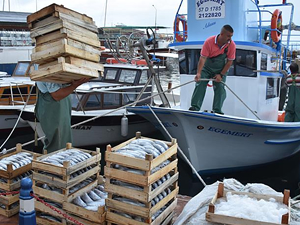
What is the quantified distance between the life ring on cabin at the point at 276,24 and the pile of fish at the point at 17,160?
6.45 meters

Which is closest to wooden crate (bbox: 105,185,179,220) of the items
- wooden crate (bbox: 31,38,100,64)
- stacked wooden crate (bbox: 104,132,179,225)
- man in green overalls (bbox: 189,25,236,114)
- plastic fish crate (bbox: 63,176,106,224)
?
stacked wooden crate (bbox: 104,132,179,225)

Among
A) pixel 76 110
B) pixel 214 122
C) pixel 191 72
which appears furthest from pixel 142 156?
pixel 76 110

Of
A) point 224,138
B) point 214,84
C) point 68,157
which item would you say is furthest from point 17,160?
point 224,138

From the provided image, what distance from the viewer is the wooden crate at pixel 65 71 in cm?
418

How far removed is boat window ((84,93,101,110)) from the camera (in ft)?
34.6

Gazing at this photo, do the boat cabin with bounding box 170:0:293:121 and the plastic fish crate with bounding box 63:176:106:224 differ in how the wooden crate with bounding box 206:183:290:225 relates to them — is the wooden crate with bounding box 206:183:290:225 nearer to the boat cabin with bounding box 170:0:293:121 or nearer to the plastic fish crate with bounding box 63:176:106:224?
the plastic fish crate with bounding box 63:176:106:224

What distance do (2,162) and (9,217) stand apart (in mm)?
761

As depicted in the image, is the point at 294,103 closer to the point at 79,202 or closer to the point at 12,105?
the point at 79,202

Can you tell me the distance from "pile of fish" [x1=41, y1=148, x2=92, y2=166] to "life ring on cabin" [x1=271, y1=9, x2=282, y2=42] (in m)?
6.08

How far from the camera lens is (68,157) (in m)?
4.39

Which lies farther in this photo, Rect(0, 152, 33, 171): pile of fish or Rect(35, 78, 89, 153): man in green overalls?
Rect(35, 78, 89, 153): man in green overalls

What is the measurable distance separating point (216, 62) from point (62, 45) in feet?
13.4

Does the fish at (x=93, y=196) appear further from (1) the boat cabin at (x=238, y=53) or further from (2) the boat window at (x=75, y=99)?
(2) the boat window at (x=75, y=99)

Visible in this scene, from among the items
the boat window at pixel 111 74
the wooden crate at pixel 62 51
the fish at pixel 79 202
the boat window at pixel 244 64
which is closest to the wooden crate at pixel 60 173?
the fish at pixel 79 202
